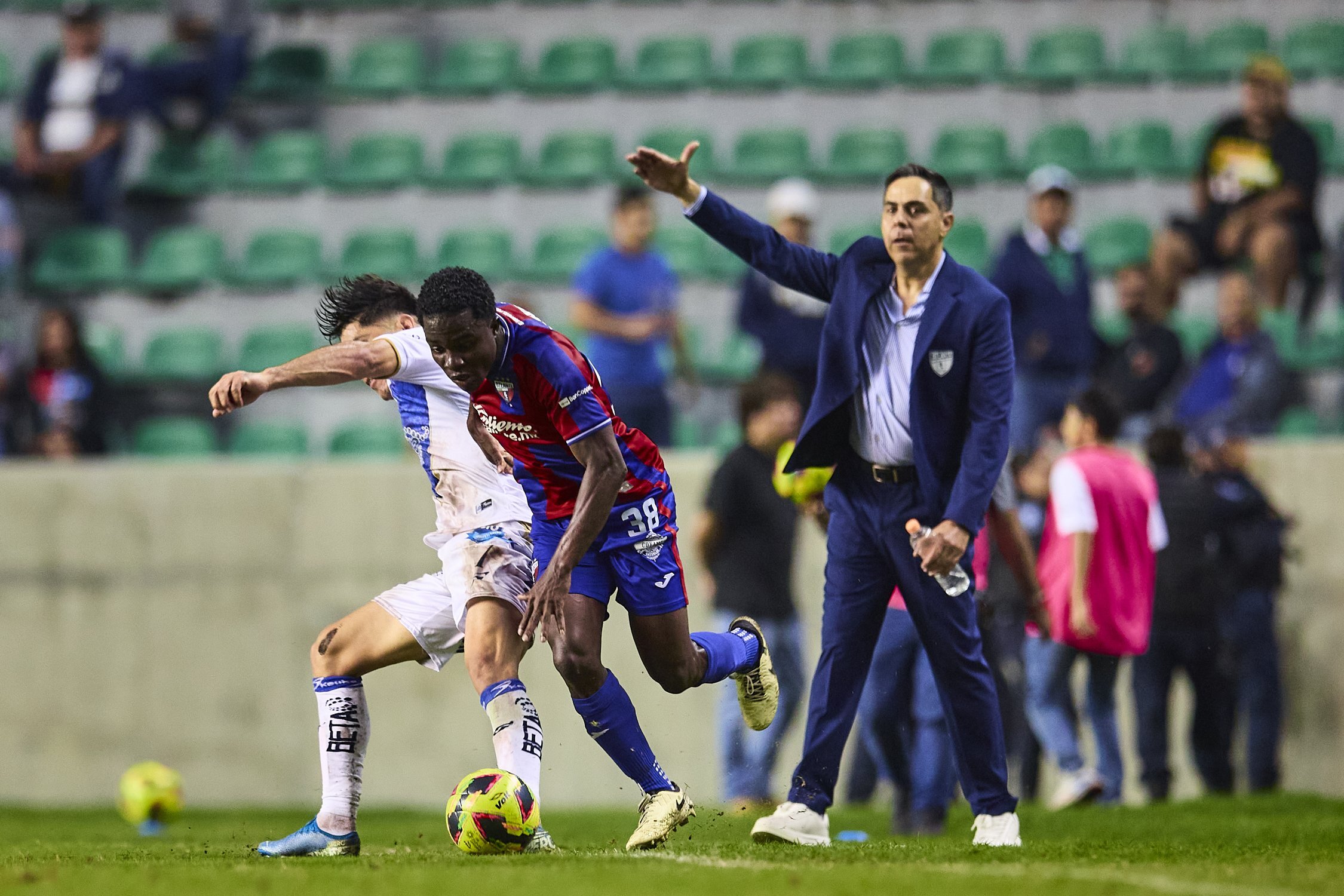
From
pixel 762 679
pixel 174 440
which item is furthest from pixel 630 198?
pixel 762 679

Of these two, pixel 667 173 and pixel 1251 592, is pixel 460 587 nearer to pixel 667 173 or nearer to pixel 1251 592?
pixel 667 173

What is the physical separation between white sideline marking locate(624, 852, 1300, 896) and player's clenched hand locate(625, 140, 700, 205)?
2.38 m

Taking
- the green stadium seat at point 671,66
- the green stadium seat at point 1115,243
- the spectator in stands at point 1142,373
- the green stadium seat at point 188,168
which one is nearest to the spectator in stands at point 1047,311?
the spectator in stands at point 1142,373

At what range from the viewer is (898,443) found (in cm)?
618

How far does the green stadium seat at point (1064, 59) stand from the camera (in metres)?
14.6

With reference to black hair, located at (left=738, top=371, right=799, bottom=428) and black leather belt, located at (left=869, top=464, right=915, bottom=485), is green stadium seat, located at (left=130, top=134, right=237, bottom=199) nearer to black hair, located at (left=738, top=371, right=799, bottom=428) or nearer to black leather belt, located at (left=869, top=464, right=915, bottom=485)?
black hair, located at (left=738, top=371, right=799, bottom=428)

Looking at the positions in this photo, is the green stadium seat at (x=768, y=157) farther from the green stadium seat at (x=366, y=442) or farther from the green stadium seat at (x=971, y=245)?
the green stadium seat at (x=366, y=442)

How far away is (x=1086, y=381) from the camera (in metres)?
10.9

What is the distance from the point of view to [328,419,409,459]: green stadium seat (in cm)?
1260

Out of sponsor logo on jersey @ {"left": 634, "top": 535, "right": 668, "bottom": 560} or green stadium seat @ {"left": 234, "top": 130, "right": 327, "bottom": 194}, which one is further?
green stadium seat @ {"left": 234, "top": 130, "right": 327, "bottom": 194}

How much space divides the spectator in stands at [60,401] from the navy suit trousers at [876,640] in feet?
24.1

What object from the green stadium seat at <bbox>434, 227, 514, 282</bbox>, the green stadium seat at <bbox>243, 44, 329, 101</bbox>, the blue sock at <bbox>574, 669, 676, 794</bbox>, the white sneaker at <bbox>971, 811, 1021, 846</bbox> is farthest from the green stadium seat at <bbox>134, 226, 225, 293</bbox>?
the white sneaker at <bbox>971, 811, 1021, 846</bbox>

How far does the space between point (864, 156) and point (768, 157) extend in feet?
2.66

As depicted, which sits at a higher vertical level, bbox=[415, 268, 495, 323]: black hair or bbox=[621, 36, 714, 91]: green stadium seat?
bbox=[621, 36, 714, 91]: green stadium seat
